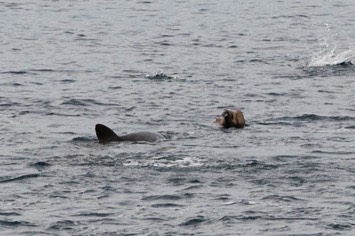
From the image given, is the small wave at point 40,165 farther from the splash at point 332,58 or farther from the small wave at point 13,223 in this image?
the splash at point 332,58

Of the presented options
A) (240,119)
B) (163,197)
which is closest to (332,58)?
(240,119)

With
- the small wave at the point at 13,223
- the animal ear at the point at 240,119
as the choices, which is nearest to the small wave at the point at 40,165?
the small wave at the point at 13,223

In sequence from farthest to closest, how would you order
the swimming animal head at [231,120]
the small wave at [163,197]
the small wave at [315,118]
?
1. the small wave at [315,118]
2. the swimming animal head at [231,120]
3. the small wave at [163,197]

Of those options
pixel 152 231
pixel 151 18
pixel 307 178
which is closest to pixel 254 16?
pixel 151 18

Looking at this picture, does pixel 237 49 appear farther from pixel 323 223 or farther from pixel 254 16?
pixel 323 223

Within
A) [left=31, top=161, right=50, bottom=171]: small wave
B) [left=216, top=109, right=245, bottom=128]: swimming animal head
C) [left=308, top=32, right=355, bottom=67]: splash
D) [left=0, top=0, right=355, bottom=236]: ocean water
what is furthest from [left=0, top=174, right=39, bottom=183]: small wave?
[left=308, top=32, right=355, bottom=67]: splash

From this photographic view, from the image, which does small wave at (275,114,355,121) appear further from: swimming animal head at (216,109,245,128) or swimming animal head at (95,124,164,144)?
swimming animal head at (95,124,164,144)

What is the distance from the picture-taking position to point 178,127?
32531 mm

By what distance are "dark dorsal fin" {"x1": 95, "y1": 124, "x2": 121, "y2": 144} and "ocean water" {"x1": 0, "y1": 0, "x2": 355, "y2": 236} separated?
307mm

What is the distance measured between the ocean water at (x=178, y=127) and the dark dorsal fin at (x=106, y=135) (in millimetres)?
307

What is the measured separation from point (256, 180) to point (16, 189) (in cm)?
450

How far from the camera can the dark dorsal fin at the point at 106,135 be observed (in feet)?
98.6

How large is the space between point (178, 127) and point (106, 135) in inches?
112

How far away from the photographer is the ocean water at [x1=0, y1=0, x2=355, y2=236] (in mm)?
24438
